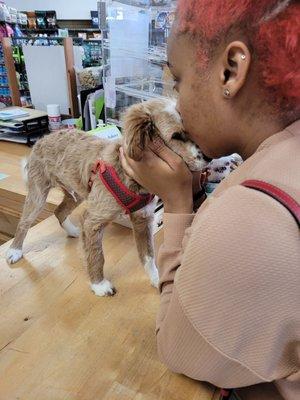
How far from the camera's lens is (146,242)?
1.04 meters

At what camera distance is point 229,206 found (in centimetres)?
32

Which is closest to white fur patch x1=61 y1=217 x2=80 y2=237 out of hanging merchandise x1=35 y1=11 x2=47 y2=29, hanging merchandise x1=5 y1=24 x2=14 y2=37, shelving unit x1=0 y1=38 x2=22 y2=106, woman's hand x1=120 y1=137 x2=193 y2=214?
woman's hand x1=120 y1=137 x2=193 y2=214

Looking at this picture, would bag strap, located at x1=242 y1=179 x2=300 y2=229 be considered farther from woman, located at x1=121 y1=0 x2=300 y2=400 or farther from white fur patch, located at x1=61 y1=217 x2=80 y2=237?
white fur patch, located at x1=61 y1=217 x2=80 y2=237

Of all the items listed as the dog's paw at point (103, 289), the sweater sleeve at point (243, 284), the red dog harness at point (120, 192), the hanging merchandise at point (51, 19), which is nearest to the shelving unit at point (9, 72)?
the red dog harness at point (120, 192)

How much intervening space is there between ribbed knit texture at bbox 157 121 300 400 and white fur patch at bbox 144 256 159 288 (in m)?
0.58

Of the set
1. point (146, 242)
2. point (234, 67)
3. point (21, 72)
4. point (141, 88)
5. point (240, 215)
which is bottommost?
point (146, 242)

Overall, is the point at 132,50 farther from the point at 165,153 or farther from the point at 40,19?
the point at 40,19

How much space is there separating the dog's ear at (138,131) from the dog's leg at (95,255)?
312mm

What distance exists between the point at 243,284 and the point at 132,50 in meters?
1.70

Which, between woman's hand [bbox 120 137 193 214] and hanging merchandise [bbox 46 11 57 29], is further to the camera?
hanging merchandise [bbox 46 11 57 29]

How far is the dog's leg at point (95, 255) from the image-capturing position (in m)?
0.94

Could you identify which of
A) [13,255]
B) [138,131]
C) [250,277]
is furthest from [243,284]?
[13,255]

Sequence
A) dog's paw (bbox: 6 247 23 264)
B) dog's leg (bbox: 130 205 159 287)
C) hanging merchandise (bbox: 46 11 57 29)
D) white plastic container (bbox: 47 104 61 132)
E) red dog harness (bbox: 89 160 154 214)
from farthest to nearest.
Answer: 1. hanging merchandise (bbox: 46 11 57 29)
2. white plastic container (bbox: 47 104 61 132)
3. dog's paw (bbox: 6 247 23 264)
4. dog's leg (bbox: 130 205 159 287)
5. red dog harness (bbox: 89 160 154 214)

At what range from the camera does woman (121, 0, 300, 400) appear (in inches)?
12.3
